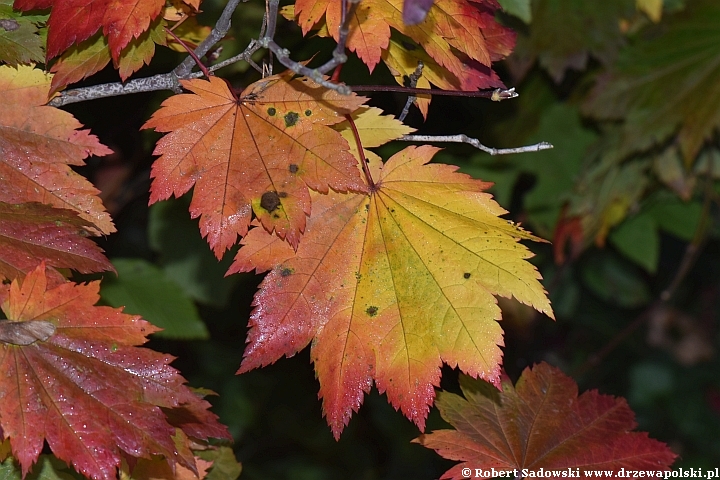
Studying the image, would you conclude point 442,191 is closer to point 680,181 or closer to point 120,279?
point 120,279

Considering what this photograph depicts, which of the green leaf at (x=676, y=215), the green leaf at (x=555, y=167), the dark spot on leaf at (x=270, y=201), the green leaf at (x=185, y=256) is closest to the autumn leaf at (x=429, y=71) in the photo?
the dark spot on leaf at (x=270, y=201)

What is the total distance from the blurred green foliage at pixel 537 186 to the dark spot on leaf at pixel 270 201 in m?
0.50

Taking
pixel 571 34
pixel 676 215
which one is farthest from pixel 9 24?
pixel 676 215

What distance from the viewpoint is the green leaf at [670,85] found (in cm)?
161

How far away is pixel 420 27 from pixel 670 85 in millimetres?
1037

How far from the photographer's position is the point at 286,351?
0.89 m

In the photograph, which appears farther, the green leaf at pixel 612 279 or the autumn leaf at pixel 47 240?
the green leaf at pixel 612 279

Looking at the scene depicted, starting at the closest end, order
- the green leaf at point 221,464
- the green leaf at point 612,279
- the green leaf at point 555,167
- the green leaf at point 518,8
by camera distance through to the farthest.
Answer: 1. the green leaf at point 221,464
2. the green leaf at point 518,8
3. the green leaf at point 555,167
4. the green leaf at point 612,279

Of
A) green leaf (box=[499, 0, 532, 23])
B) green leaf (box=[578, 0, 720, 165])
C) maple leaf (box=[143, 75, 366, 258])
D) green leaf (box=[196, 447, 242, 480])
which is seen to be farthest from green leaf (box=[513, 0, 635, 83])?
green leaf (box=[196, 447, 242, 480])

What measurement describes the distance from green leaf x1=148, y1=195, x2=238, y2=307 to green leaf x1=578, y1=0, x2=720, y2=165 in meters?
1.01

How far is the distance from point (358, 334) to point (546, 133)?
1158 millimetres

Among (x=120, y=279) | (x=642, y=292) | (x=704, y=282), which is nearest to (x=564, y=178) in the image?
(x=642, y=292)

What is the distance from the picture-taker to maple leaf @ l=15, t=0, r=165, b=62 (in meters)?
0.84

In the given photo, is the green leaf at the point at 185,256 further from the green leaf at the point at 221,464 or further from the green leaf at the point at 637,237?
the green leaf at the point at 637,237
